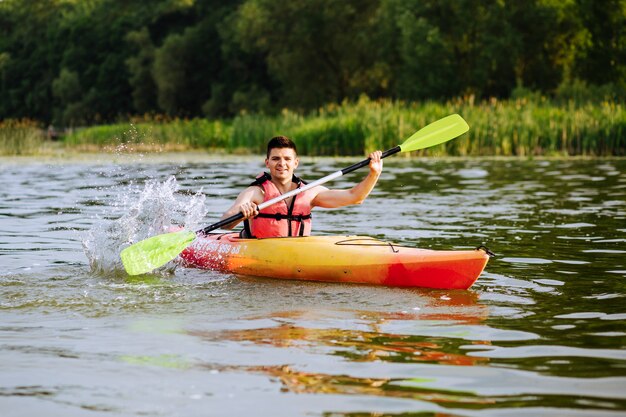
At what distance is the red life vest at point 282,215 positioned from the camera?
24.8 feet

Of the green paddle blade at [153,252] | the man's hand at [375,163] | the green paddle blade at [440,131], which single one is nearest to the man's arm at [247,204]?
the green paddle blade at [153,252]

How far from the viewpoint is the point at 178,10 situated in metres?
59.4

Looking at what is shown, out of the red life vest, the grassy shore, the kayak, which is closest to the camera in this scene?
the kayak

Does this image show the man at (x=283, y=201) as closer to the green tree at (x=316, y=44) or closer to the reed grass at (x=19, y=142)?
the reed grass at (x=19, y=142)

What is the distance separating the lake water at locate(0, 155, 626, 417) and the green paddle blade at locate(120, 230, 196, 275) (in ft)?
0.43

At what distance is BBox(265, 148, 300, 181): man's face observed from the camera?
24.3 feet

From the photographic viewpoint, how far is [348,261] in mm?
6938

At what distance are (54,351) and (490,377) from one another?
1.90 m

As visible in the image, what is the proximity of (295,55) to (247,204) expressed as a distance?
40.4m

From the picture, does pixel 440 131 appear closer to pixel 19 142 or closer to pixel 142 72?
pixel 19 142

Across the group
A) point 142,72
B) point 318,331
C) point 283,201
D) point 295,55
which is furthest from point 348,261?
point 142,72

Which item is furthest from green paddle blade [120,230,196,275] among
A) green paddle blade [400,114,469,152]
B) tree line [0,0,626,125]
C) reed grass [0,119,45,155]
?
tree line [0,0,626,125]

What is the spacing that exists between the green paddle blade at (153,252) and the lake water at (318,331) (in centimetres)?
13

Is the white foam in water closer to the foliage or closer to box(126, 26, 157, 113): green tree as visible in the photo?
the foliage
